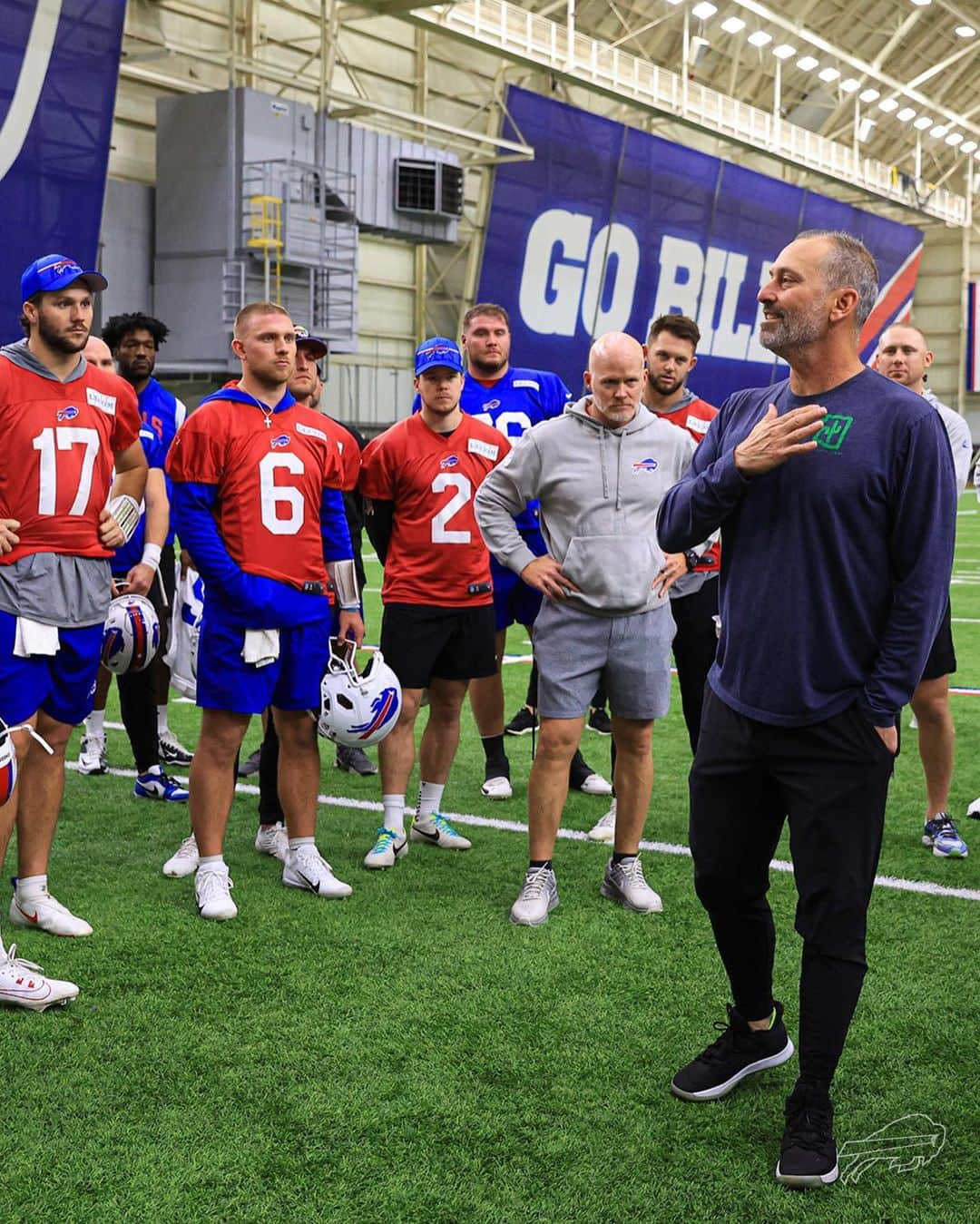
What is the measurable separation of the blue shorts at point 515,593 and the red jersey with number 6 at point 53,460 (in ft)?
6.88

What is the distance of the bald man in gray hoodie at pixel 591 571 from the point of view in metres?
4.78

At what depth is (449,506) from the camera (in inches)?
220

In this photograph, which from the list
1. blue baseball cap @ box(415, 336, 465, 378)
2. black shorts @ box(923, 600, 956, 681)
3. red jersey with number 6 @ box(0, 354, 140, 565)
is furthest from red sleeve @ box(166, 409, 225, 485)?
black shorts @ box(923, 600, 956, 681)

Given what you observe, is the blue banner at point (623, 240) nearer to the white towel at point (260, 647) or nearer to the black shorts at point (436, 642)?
the black shorts at point (436, 642)

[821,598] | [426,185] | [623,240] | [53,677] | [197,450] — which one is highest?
[623,240]

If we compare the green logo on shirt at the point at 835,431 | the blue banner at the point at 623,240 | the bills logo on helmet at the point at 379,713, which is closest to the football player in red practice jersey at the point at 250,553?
the bills logo on helmet at the point at 379,713

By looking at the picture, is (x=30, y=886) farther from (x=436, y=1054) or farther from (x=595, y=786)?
(x=595, y=786)

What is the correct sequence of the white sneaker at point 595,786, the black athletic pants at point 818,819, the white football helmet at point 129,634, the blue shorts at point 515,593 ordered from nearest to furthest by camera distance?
the black athletic pants at point 818,819, the white football helmet at point 129,634, the blue shorts at point 515,593, the white sneaker at point 595,786

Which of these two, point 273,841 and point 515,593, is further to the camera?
point 515,593

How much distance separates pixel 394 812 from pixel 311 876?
556 millimetres

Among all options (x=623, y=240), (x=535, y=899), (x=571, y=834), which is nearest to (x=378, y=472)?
(x=571, y=834)

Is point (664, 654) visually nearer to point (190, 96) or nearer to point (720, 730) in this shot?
point (720, 730)

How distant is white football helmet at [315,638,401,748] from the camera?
4953mm

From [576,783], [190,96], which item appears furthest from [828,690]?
[190,96]
